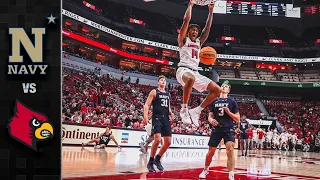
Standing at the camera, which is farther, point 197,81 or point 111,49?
point 111,49

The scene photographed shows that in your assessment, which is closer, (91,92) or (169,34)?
(91,92)

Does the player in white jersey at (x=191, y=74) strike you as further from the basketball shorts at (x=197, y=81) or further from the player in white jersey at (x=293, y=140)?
the player in white jersey at (x=293, y=140)

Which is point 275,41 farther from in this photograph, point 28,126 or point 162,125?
point 28,126

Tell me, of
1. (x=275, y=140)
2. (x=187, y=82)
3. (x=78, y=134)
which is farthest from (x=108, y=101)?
(x=187, y=82)

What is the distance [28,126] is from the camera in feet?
8.14

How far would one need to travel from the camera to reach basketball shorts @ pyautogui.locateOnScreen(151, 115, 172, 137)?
6.50 metres

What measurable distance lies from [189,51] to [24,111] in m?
3.36

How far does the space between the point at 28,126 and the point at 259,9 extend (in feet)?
90.2

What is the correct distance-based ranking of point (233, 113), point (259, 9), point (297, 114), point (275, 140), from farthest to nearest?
point (259, 9) < point (297, 114) < point (275, 140) < point (233, 113)

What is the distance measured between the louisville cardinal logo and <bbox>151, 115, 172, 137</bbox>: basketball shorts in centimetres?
407

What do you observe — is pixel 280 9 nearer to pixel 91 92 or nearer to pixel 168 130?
pixel 91 92

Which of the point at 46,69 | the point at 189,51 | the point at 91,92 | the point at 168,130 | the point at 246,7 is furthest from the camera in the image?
the point at 246,7

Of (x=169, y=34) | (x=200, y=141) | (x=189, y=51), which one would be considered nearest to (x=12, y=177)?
(x=189, y=51)

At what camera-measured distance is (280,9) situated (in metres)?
27.9
